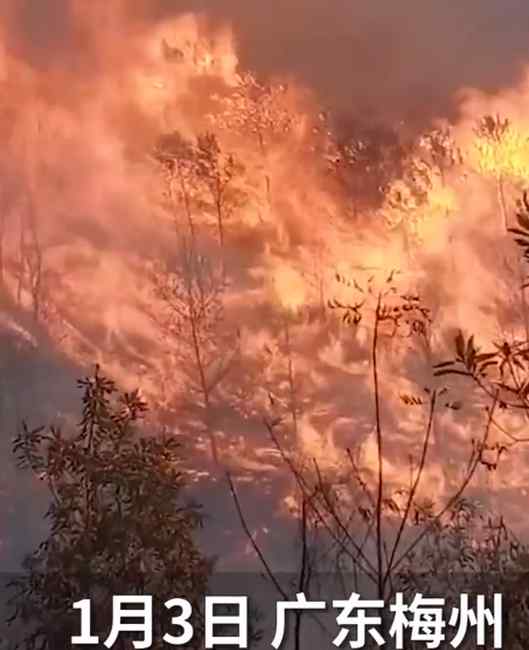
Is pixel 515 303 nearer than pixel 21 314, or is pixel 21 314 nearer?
pixel 21 314

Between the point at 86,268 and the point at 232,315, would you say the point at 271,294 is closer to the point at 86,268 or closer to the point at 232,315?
the point at 232,315

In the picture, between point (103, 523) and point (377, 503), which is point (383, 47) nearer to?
point (377, 503)

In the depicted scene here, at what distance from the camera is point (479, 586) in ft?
7.55

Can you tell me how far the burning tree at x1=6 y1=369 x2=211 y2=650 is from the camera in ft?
7.18

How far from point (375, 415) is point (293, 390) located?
179 millimetres

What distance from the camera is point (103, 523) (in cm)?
221

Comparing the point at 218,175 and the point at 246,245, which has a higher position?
the point at 218,175

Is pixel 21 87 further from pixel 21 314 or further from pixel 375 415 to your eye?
pixel 375 415

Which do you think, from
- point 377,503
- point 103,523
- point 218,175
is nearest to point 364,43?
point 218,175

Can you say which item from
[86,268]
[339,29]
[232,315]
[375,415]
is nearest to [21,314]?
[86,268]

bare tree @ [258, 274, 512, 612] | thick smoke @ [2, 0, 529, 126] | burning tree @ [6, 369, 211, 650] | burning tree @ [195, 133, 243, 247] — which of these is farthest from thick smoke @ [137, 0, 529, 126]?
burning tree @ [6, 369, 211, 650]

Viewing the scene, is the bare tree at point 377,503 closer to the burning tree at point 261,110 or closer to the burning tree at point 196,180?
the burning tree at point 196,180

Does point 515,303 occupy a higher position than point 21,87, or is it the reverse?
point 21,87

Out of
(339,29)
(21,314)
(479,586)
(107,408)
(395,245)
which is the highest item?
(339,29)
